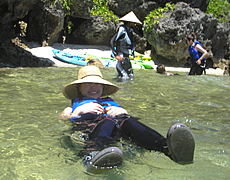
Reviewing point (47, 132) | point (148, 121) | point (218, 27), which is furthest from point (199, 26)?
point (47, 132)

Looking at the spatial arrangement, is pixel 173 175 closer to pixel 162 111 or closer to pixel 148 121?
pixel 148 121

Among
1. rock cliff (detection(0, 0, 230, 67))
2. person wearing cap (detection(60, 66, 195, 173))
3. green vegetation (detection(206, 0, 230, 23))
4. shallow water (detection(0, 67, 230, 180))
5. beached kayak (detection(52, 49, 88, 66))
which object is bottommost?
beached kayak (detection(52, 49, 88, 66))

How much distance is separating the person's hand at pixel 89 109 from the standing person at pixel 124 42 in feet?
15.5

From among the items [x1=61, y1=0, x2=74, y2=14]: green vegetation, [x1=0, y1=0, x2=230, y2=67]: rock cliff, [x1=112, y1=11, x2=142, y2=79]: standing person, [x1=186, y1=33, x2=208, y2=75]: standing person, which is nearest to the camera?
[x1=112, y1=11, x2=142, y2=79]: standing person

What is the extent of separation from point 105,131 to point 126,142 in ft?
0.79

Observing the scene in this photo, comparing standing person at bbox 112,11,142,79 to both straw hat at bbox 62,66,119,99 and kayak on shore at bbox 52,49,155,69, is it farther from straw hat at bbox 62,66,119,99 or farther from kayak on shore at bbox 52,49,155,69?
kayak on shore at bbox 52,49,155,69

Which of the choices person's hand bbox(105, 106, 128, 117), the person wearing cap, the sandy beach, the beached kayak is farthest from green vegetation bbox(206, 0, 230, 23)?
person's hand bbox(105, 106, 128, 117)

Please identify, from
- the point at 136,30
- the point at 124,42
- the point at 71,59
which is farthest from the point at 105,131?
the point at 136,30

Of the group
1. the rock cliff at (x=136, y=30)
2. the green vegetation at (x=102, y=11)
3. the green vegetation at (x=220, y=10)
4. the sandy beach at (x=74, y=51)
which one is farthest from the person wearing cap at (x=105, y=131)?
the green vegetation at (x=220, y=10)

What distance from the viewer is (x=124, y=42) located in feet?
23.2

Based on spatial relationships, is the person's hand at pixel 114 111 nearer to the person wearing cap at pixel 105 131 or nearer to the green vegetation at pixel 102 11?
the person wearing cap at pixel 105 131

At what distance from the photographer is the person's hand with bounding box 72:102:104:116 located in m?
2.46

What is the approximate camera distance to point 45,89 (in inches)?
201

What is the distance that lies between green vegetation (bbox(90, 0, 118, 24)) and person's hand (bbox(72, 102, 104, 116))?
13.8m
